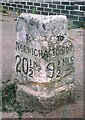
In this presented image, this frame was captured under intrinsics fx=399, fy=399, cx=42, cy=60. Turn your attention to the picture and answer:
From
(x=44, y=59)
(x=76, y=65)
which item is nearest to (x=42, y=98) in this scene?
(x=44, y=59)

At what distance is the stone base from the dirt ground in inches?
2.6

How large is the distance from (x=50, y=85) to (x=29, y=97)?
26cm

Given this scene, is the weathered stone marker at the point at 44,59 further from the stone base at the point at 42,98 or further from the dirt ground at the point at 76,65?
the dirt ground at the point at 76,65

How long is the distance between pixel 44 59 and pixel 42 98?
0.41 meters

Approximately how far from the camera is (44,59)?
4105 millimetres

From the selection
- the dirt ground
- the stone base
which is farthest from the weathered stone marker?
the dirt ground

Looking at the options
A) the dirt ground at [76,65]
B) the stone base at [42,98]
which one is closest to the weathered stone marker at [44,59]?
the stone base at [42,98]

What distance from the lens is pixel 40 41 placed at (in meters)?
4.09

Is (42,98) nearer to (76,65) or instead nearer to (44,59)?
(44,59)

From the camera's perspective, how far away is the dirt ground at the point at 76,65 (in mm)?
4146

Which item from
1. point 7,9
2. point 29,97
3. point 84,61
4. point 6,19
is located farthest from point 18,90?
point 7,9

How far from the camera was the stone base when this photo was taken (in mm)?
4164

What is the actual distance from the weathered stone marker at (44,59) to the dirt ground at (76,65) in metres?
0.13

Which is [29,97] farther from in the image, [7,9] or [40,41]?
[7,9]
